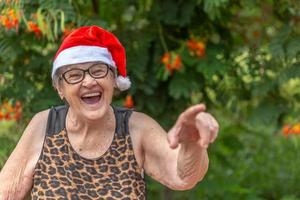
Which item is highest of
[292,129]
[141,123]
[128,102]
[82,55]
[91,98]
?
[82,55]

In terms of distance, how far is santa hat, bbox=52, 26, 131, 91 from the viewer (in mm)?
2723

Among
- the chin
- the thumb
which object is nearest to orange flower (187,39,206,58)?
the chin

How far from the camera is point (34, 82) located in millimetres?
4305

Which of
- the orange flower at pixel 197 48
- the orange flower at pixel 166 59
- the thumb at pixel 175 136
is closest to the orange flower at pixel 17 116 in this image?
the orange flower at pixel 166 59

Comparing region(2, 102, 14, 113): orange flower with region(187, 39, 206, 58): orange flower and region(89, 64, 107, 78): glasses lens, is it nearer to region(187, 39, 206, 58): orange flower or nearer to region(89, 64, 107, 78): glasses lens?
region(187, 39, 206, 58): orange flower

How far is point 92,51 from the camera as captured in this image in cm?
273

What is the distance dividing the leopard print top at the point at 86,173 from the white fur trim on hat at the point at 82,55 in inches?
9.9

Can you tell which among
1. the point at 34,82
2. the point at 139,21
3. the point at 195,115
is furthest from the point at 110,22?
the point at 195,115

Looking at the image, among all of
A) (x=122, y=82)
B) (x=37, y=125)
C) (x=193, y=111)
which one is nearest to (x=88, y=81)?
(x=122, y=82)

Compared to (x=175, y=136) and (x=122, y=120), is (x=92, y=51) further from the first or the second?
(x=175, y=136)

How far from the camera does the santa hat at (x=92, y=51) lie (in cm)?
272

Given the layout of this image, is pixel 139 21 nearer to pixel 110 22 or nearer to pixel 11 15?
pixel 110 22

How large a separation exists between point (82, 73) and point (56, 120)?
0.26 m

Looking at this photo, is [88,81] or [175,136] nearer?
[175,136]
